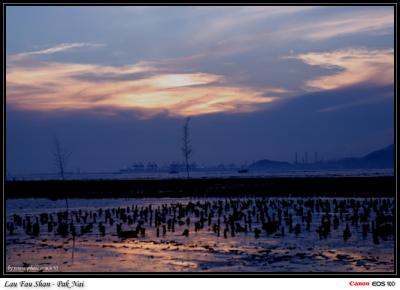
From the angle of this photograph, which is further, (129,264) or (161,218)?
(161,218)

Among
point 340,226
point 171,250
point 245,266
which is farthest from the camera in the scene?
point 340,226

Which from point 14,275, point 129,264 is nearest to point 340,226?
point 129,264

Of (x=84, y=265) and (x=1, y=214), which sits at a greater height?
(x=1, y=214)

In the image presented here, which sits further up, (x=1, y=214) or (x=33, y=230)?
(x=1, y=214)

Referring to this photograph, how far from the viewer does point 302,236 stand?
18.6m

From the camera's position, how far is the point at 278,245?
16766 millimetres

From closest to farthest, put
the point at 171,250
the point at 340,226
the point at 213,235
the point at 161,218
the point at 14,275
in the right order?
the point at 14,275 < the point at 171,250 < the point at 213,235 < the point at 340,226 < the point at 161,218

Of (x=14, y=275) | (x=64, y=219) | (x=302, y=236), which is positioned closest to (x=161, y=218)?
(x=64, y=219)

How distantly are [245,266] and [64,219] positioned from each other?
49.6ft

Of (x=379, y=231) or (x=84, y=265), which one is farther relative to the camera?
(x=379, y=231)

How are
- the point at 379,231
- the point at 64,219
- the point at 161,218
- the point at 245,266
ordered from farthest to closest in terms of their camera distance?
the point at 64,219, the point at 161,218, the point at 379,231, the point at 245,266

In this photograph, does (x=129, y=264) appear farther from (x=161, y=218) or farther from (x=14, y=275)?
(x=161, y=218)

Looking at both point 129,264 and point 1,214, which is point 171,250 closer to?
point 129,264

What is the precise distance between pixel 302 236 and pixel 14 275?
11461mm
